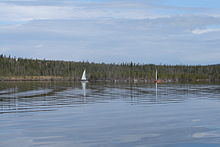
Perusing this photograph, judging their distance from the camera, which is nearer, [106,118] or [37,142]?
[37,142]

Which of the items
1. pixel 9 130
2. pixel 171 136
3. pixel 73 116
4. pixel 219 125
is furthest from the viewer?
pixel 73 116

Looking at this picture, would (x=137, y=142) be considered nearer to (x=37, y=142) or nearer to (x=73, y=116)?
(x=37, y=142)

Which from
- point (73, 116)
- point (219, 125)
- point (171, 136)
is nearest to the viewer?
point (171, 136)

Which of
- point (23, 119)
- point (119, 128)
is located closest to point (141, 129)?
point (119, 128)

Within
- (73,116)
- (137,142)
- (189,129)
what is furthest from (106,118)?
(137,142)

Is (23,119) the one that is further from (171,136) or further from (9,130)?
(171,136)

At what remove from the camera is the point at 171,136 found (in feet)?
65.9

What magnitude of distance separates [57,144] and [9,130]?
15.9 ft

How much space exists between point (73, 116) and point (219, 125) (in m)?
10.6

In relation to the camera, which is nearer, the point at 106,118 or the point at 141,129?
the point at 141,129

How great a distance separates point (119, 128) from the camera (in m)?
22.7

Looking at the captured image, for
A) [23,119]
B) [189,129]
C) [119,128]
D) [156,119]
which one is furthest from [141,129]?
[23,119]

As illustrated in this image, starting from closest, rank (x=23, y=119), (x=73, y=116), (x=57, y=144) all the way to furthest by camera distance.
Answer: (x=57, y=144)
(x=23, y=119)
(x=73, y=116)

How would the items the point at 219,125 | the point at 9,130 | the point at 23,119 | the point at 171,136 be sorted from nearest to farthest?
the point at 171,136, the point at 9,130, the point at 219,125, the point at 23,119
